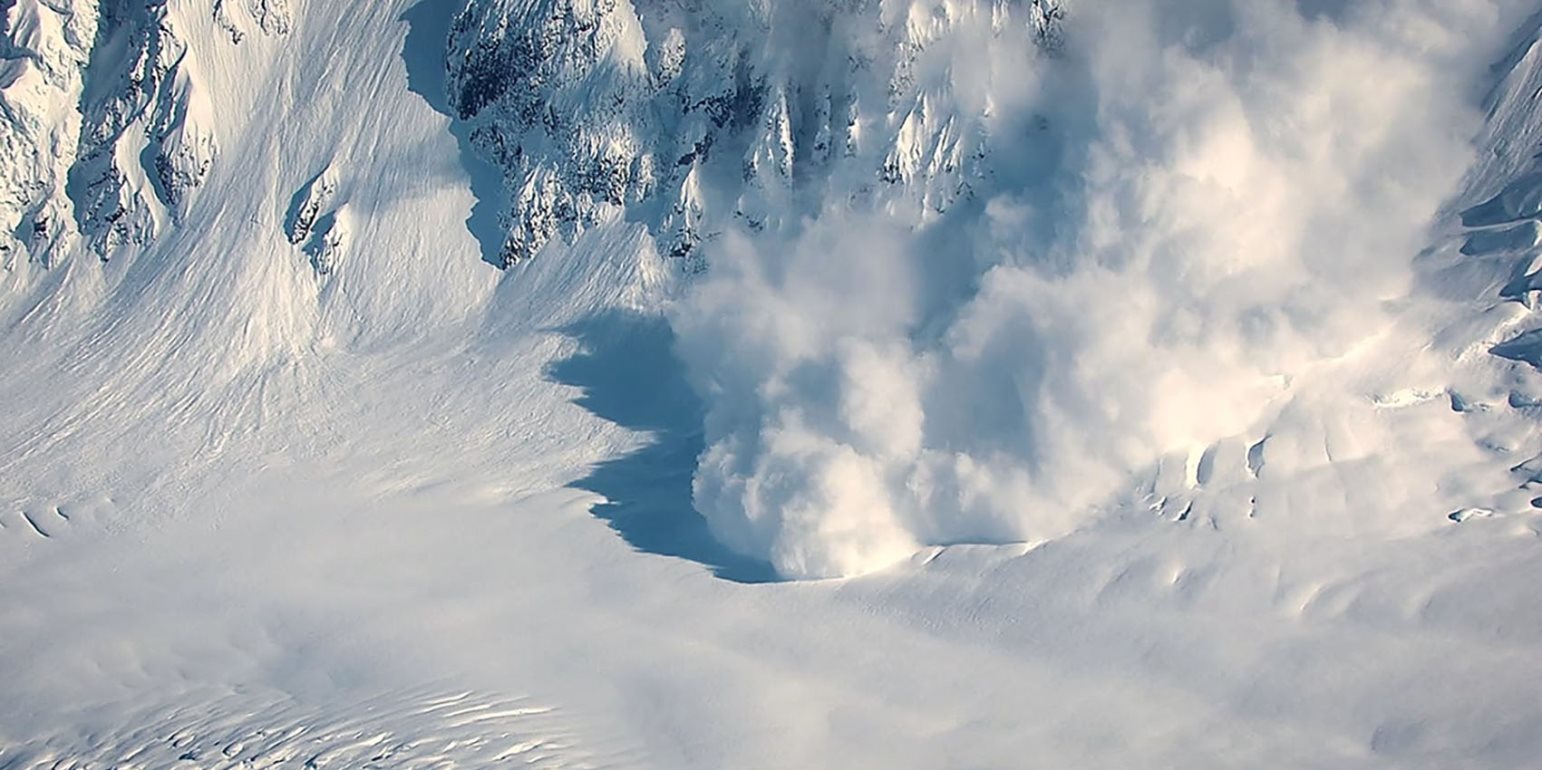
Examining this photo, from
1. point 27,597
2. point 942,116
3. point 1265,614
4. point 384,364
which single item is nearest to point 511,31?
point 384,364

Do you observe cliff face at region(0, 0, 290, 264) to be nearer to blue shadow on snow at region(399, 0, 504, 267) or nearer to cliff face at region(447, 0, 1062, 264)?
blue shadow on snow at region(399, 0, 504, 267)

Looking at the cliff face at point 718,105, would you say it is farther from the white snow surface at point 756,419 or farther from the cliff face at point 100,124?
the cliff face at point 100,124

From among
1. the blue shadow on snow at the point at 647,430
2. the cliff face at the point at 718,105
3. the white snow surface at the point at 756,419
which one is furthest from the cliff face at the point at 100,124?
the blue shadow on snow at the point at 647,430

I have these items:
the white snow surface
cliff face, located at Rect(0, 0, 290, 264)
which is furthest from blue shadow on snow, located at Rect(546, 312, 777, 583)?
cliff face, located at Rect(0, 0, 290, 264)

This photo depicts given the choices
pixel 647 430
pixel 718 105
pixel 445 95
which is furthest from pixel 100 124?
pixel 647 430

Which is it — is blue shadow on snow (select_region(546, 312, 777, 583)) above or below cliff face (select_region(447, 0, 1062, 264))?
below

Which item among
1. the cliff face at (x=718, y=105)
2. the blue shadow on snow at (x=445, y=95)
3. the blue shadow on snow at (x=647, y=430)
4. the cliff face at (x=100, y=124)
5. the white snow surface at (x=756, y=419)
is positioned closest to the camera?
the white snow surface at (x=756, y=419)
